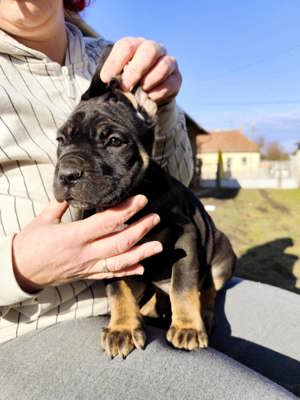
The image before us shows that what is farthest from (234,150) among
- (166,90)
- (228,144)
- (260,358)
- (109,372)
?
(109,372)

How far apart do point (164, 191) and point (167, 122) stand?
453 millimetres

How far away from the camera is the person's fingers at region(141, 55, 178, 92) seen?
2.12m

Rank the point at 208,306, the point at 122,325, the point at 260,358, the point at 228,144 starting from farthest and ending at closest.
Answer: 1. the point at 228,144
2. the point at 208,306
3. the point at 260,358
4. the point at 122,325

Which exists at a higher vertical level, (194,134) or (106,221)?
(106,221)

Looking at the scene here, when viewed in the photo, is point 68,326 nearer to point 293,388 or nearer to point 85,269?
point 85,269

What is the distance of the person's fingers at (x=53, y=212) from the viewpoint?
188 centimetres

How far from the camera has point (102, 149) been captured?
1988mm

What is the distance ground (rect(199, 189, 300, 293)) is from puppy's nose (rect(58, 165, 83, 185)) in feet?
14.7

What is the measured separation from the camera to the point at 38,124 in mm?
2182

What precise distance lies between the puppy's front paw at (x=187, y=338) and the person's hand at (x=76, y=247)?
0.38m

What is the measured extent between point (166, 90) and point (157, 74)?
0.44ft

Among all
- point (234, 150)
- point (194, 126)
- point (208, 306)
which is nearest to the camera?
point (208, 306)

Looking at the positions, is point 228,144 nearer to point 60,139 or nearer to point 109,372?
point 60,139

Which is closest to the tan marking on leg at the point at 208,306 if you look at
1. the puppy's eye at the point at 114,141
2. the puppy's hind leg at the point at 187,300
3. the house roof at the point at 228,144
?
the puppy's hind leg at the point at 187,300
